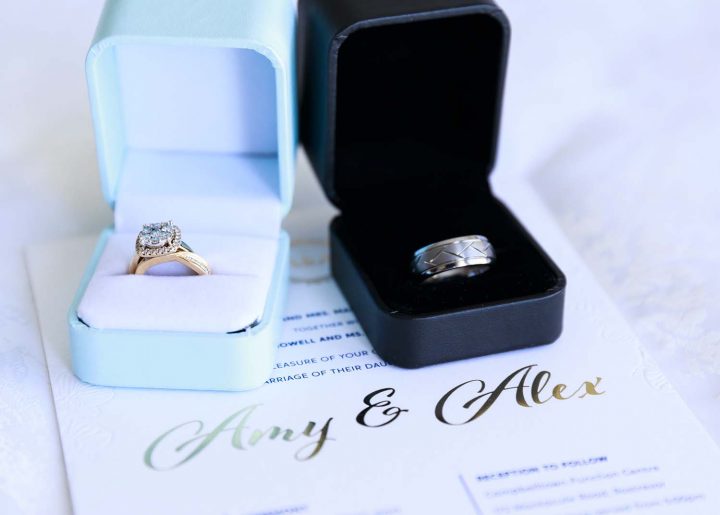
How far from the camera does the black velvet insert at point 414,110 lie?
4.75 ft

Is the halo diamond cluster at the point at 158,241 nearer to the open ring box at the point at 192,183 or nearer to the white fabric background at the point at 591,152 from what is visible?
the open ring box at the point at 192,183

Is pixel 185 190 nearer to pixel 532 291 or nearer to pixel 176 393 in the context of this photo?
pixel 176 393

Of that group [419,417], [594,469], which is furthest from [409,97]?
[594,469]

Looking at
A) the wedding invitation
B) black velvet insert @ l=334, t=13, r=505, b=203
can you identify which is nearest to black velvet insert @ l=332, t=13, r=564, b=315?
black velvet insert @ l=334, t=13, r=505, b=203

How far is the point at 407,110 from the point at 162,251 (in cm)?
45

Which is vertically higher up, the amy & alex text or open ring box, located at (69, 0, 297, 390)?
open ring box, located at (69, 0, 297, 390)

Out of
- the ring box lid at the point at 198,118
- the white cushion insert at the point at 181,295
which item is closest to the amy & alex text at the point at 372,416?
the white cushion insert at the point at 181,295

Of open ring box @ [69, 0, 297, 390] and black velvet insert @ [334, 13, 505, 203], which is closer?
open ring box @ [69, 0, 297, 390]

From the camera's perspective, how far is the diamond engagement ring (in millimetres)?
1217

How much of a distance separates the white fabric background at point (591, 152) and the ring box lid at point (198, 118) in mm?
204

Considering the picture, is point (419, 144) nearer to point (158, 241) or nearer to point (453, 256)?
point (453, 256)

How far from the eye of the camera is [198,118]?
141 centimetres

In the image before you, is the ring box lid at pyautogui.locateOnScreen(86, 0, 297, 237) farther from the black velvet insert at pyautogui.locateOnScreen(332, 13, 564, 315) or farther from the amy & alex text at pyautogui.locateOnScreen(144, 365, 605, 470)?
the amy & alex text at pyautogui.locateOnScreen(144, 365, 605, 470)

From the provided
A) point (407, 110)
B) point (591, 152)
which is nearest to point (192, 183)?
point (407, 110)
